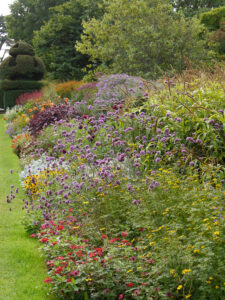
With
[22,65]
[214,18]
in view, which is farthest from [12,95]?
[214,18]

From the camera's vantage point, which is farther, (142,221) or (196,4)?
(196,4)

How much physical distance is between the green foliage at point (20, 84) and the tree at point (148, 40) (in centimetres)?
836

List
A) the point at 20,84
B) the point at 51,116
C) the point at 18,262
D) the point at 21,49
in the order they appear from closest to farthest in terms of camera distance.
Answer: the point at 18,262 < the point at 51,116 < the point at 21,49 < the point at 20,84

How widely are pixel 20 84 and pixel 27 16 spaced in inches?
552

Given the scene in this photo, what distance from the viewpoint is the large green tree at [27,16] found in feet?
113

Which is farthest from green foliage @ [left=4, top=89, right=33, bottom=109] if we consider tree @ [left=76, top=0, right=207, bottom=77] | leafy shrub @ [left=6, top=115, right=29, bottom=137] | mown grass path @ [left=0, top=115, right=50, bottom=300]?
mown grass path @ [left=0, top=115, right=50, bottom=300]

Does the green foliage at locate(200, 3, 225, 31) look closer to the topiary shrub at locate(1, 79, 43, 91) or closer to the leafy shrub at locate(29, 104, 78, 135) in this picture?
the topiary shrub at locate(1, 79, 43, 91)

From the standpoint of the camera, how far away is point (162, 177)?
4.50 meters

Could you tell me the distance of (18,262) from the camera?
4652 mm

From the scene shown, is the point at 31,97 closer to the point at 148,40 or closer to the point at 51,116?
the point at 148,40

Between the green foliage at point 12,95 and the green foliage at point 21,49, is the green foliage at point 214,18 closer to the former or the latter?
the green foliage at point 21,49

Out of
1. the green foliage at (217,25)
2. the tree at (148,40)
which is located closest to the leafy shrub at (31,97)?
the tree at (148,40)

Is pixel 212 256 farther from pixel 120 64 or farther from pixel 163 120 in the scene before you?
pixel 120 64

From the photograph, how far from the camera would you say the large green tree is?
1356 inches
